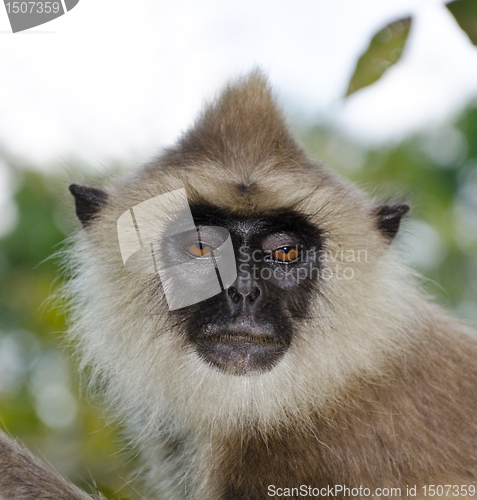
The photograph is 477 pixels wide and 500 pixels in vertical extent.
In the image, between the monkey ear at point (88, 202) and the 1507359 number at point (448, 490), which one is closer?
the 1507359 number at point (448, 490)

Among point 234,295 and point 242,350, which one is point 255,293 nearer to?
point 234,295

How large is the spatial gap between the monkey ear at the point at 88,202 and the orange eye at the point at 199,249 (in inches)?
33.7

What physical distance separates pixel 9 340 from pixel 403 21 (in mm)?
5798

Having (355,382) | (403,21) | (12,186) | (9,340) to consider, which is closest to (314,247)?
(355,382)

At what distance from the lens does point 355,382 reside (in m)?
3.48

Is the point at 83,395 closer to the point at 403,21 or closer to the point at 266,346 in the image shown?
the point at 266,346

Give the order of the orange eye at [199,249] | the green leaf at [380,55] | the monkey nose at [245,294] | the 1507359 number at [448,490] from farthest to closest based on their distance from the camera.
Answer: the orange eye at [199,249] → the 1507359 number at [448,490] → the monkey nose at [245,294] → the green leaf at [380,55]

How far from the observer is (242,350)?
315 cm

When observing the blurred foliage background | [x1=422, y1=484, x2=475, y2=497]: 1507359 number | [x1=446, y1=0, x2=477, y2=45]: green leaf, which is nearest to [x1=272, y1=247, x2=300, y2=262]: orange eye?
the blurred foliage background

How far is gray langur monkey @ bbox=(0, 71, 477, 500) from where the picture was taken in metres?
3.26

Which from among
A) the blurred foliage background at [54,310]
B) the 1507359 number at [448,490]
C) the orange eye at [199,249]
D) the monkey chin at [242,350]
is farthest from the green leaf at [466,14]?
the 1507359 number at [448,490]

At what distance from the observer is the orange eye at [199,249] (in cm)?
340

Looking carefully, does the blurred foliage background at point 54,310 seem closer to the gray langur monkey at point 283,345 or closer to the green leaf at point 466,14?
the green leaf at point 466,14

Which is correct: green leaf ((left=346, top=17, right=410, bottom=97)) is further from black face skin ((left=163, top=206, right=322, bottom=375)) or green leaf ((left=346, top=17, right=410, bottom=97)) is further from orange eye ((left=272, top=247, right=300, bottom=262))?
orange eye ((left=272, top=247, right=300, bottom=262))
